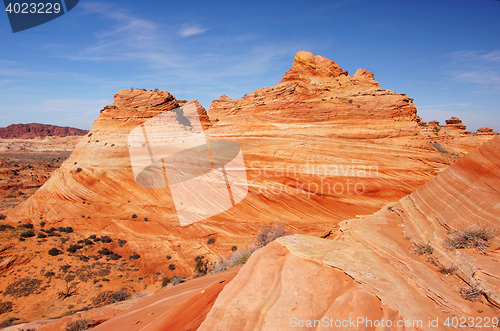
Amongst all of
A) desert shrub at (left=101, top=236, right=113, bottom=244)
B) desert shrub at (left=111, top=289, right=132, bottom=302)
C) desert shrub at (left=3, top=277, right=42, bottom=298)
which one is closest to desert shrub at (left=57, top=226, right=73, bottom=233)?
desert shrub at (left=101, top=236, right=113, bottom=244)

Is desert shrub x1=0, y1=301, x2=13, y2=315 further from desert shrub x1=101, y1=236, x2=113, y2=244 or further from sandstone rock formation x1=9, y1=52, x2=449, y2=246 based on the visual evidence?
sandstone rock formation x1=9, y1=52, x2=449, y2=246

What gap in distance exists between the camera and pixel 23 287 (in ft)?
29.2

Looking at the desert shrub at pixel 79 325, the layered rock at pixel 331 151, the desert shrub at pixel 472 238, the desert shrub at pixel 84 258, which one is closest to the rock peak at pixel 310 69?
the layered rock at pixel 331 151

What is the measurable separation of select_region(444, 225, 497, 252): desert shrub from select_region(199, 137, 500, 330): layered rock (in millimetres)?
70

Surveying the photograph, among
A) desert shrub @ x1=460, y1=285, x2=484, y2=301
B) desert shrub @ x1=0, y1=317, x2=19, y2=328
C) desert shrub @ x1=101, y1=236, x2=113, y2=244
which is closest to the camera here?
desert shrub @ x1=460, y1=285, x2=484, y2=301

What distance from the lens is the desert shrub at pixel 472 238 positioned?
405 centimetres

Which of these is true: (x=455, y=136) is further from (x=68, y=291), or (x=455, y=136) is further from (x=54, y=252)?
(x=54, y=252)

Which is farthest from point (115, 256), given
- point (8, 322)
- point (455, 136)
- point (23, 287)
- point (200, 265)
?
point (455, 136)

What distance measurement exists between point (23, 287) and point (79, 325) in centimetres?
571

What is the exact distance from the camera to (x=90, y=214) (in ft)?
45.6

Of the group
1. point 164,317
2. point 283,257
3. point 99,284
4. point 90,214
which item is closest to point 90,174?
point 90,214

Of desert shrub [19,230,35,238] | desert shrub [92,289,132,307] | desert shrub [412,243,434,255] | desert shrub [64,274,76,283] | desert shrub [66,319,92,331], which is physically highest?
desert shrub [412,243,434,255]

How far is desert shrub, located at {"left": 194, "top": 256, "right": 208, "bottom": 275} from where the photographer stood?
9625 mm

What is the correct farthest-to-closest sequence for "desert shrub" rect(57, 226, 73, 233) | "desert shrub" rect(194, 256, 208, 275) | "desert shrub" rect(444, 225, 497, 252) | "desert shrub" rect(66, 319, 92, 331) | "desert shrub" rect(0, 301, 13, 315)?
"desert shrub" rect(57, 226, 73, 233) → "desert shrub" rect(194, 256, 208, 275) → "desert shrub" rect(0, 301, 13, 315) → "desert shrub" rect(66, 319, 92, 331) → "desert shrub" rect(444, 225, 497, 252)
